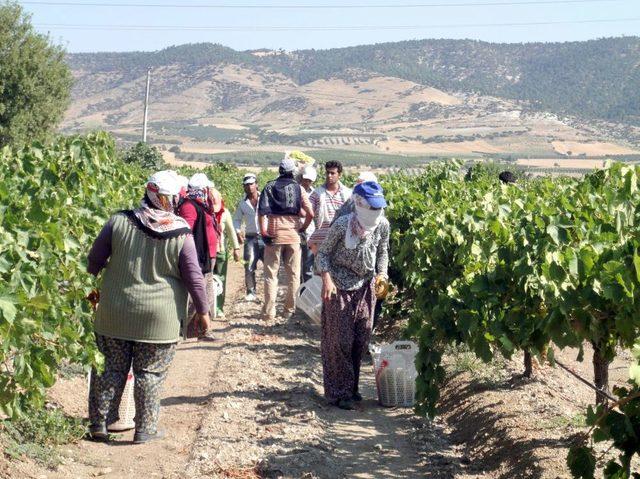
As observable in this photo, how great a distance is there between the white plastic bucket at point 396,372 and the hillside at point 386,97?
85194mm

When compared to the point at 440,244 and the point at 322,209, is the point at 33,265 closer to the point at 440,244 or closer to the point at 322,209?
the point at 440,244

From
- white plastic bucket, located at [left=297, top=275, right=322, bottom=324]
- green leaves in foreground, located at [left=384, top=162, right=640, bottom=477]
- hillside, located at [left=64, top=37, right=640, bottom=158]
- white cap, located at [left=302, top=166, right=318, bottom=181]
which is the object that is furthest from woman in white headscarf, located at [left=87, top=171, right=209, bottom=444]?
hillside, located at [left=64, top=37, right=640, bottom=158]

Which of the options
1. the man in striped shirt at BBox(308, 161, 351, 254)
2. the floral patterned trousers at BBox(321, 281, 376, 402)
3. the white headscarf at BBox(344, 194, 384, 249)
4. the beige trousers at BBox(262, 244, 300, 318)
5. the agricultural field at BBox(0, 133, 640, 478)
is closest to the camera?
the agricultural field at BBox(0, 133, 640, 478)

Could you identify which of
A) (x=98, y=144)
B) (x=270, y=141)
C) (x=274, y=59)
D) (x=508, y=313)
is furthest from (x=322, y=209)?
(x=274, y=59)

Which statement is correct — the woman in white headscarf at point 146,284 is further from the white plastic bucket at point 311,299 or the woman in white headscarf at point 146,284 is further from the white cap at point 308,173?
the white cap at point 308,173

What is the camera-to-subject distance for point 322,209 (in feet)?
31.9

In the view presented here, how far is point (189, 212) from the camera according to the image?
27.7 feet

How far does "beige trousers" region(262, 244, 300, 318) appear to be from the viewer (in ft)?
34.0

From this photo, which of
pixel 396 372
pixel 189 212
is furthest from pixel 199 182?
pixel 396 372

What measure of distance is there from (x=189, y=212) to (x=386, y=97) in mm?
144517

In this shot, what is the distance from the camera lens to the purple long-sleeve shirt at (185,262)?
5.88 m

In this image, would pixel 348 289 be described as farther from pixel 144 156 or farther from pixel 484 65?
pixel 484 65

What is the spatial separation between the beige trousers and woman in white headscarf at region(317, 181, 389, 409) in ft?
9.65

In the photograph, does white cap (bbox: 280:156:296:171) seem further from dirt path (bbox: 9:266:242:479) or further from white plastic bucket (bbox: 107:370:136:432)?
white plastic bucket (bbox: 107:370:136:432)
